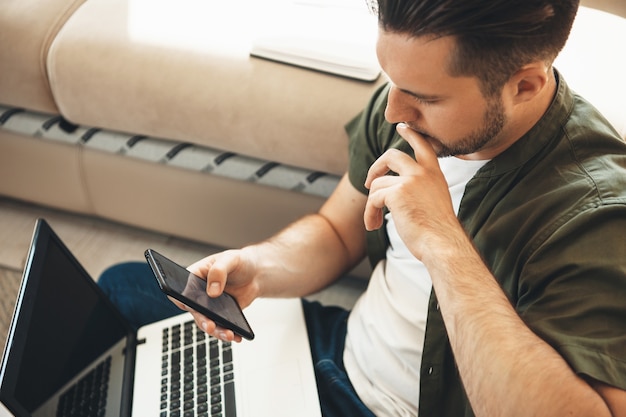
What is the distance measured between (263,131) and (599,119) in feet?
2.09

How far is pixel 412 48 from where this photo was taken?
0.79 metres

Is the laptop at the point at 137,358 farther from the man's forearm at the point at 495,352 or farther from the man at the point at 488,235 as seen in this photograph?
the man's forearm at the point at 495,352

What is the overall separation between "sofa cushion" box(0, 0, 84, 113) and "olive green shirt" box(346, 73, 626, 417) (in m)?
1.00

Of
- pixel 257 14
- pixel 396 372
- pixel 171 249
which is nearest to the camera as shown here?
pixel 396 372

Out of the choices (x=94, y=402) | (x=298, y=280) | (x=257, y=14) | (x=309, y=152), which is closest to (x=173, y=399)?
(x=94, y=402)

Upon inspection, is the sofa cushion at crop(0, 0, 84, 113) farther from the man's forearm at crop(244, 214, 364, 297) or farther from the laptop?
the man's forearm at crop(244, 214, 364, 297)

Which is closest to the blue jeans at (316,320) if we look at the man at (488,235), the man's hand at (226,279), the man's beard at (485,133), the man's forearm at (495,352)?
the man at (488,235)

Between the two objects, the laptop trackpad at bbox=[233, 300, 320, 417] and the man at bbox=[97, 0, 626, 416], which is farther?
the laptop trackpad at bbox=[233, 300, 320, 417]

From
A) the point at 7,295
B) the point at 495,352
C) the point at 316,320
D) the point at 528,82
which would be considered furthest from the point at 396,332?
the point at 7,295

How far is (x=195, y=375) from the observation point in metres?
1.03

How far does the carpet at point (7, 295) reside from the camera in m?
1.43

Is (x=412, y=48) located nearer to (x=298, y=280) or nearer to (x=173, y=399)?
(x=298, y=280)

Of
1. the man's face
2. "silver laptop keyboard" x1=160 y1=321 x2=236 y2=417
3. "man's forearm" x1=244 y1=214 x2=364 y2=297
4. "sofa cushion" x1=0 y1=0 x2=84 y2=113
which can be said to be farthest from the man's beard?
"sofa cushion" x1=0 y1=0 x2=84 y2=113

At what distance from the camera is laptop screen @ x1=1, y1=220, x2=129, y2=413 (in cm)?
86
